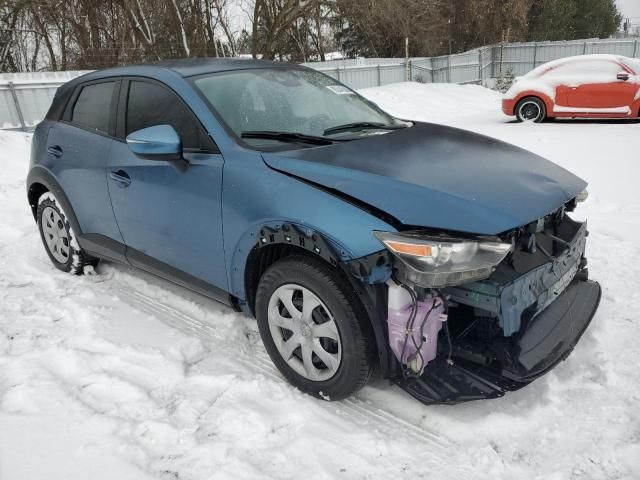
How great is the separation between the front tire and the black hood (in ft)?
1.38

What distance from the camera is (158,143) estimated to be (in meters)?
2.79

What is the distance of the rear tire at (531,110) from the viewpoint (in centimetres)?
1174

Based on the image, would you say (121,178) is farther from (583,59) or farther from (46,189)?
(583,59)

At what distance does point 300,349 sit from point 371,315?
0.54 meters

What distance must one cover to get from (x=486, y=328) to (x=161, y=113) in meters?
2.24

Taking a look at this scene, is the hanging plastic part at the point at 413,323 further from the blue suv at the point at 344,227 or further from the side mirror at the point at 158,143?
the side mirror at the point at 158,143

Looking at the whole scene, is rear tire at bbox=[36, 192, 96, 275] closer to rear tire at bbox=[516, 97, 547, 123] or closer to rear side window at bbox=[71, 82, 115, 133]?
rear side window at bbox=[71, 82, 115, 133]

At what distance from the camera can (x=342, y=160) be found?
2549 mm

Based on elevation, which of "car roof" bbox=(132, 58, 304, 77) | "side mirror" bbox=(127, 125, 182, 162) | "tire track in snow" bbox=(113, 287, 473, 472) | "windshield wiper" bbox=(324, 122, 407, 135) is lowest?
"tire track in snow" bbox=(113, 287, 473, 472)

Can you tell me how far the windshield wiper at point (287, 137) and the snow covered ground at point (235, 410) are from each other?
4.12 ft

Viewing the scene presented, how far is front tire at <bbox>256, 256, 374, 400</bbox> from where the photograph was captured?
233cm

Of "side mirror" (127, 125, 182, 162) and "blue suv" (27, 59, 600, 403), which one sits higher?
"side mirror" (127, 125, 182, 162)

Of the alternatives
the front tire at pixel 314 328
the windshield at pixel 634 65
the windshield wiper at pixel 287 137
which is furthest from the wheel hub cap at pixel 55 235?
the windshield at pixel 634 65

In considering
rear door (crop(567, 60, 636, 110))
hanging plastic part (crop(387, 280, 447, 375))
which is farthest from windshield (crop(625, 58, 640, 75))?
hanging plastic part (crop(387, 280, 447, 375))
